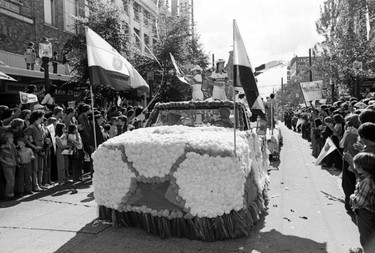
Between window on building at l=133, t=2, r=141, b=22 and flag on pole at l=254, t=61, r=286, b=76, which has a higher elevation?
window on building at l=133, t=2, r=141, b=22

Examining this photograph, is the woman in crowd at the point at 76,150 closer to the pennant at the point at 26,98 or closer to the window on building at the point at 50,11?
the pennant at the point at 26,98

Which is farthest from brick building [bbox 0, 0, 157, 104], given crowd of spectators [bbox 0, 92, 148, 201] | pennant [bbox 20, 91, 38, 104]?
crowd of spectators [bbox 0, 92, 148, 201]

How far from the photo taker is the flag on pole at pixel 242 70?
512 centimetres

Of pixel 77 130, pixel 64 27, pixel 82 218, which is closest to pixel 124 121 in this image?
pixel 77 130

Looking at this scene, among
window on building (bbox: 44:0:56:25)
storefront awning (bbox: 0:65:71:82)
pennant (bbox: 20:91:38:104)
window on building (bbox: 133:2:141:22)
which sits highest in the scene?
window on building (bbox: 133:2:141:22)

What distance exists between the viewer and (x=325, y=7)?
999 inches

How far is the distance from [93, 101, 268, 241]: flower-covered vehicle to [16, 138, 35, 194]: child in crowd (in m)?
3.06

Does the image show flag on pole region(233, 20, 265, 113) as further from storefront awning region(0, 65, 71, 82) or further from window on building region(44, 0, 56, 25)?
window on building region(44, 0, 56, 25)

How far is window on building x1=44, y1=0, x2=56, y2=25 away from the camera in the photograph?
2020 centimetres

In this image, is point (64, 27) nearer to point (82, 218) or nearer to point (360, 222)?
point (82, 218)

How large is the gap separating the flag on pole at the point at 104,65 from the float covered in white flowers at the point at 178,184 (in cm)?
208

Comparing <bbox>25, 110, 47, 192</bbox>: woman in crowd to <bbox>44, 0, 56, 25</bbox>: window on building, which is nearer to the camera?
<bbox>25, 110, 47, 192</bbox>: woman in crowd

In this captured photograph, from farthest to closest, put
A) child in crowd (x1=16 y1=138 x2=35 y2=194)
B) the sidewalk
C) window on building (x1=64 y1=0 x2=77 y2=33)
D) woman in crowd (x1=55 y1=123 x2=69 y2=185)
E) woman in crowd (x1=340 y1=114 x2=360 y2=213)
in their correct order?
window on building (x1=64 y1=0 x2=77 y2=33)
woman in crowd (x1=55 y1=123 x2=69 y2=185)
child in crowd (x1=16 y1=138 x2=35 y2=194)
woman in crowd (x1=340 y1=114 x2=360 y2=213)
the sidewalk

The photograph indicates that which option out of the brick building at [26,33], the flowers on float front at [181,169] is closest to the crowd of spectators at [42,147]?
the flowers on float front at [181,169]
